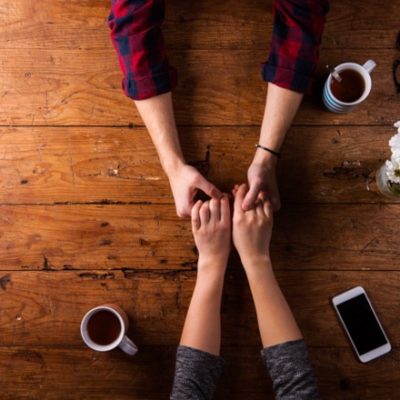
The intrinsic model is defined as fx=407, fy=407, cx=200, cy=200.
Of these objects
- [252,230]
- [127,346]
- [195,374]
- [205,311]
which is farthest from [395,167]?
[127,346]

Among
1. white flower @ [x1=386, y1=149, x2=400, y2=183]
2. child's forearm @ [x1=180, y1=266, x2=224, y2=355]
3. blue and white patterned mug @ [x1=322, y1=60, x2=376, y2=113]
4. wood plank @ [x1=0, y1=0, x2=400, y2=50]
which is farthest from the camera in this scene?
wood plank @ [x1=0, y1=0, x2=400, y2=50]

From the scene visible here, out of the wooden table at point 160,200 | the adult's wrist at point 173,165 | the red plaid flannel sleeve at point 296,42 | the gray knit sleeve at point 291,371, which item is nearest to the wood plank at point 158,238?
the wooden table at point 160,200

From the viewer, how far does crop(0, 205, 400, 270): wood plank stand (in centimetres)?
117

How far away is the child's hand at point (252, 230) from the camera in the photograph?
1.10 meters

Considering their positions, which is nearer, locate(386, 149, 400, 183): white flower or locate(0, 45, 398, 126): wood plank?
locate(386, 149, 400, 183): white flower

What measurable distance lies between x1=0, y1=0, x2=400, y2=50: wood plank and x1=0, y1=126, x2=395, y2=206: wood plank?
0.28 metres

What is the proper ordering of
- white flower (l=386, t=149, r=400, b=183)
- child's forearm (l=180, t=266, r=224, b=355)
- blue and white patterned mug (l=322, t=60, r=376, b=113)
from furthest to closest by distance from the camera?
blue and white patterned mug (l=322, t=60, r=376, b=113) → child's forearm (l=180, t=266, r=224, b=355) → white flower (l=386, t=149, r=400, b=183)

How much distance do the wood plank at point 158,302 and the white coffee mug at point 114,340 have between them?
8 centimetres

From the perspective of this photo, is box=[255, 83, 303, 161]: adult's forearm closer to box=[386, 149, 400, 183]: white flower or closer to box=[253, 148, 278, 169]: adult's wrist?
box=[253, 148, 278, 169]: adult's wrist

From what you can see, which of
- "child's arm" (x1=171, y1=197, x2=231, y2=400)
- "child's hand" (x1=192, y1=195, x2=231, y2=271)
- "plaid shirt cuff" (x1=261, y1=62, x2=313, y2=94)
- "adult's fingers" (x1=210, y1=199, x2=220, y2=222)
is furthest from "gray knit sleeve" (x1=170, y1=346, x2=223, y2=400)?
"plaid shirt cuff" (x1=261, y1=62, x2=313, y2=94)

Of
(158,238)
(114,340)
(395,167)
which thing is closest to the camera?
(395,167)

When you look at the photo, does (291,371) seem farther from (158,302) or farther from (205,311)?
(158,302)

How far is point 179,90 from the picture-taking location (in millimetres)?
1234

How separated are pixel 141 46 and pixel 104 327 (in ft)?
2.46
